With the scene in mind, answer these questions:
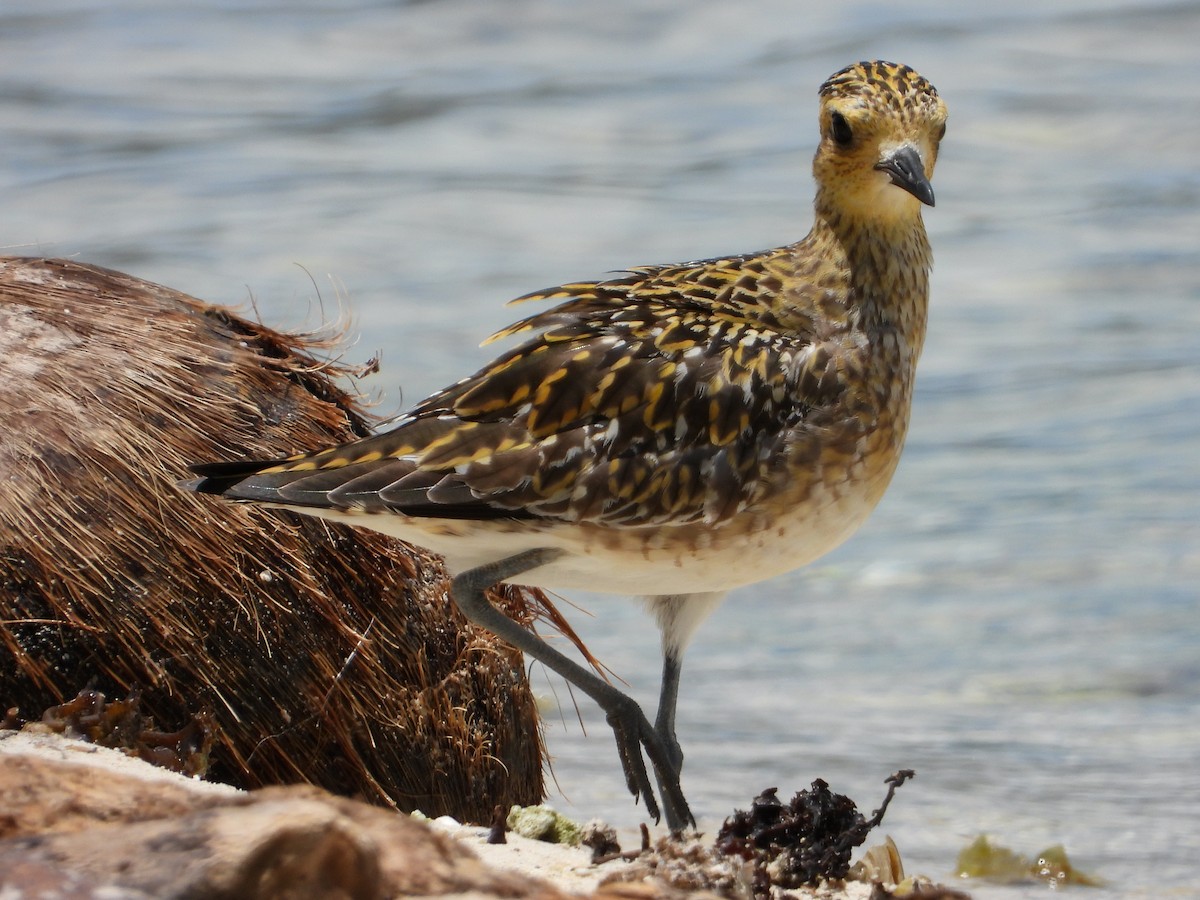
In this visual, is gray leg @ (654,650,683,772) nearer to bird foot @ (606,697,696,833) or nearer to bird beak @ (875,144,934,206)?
bird foot @ (606,697,696,833)

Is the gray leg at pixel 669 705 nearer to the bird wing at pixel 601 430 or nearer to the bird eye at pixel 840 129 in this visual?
the bird wing at pixel 601 430

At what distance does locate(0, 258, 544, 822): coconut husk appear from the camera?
5852 millimetres

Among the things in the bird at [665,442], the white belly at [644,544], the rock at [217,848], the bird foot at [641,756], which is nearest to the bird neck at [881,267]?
the bird at [665,442]

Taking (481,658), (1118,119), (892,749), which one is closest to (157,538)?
(481,658)

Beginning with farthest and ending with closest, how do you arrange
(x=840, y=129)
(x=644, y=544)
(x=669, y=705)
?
(x=669, y=705), (x=840, y=129), (x=644, y=544)

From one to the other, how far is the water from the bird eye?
2.29 metres

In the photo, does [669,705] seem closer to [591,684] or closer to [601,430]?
[591,684]

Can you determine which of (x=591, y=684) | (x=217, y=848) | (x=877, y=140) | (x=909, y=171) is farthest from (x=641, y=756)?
(x=217, y=848)

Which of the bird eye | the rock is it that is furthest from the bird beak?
the rock

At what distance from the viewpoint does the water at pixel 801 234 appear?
388 inches

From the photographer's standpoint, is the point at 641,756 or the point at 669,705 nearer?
the point at 641,756

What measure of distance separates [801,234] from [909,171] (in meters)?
11.2

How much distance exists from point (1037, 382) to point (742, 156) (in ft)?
21.5

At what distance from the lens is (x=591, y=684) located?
6082mm
